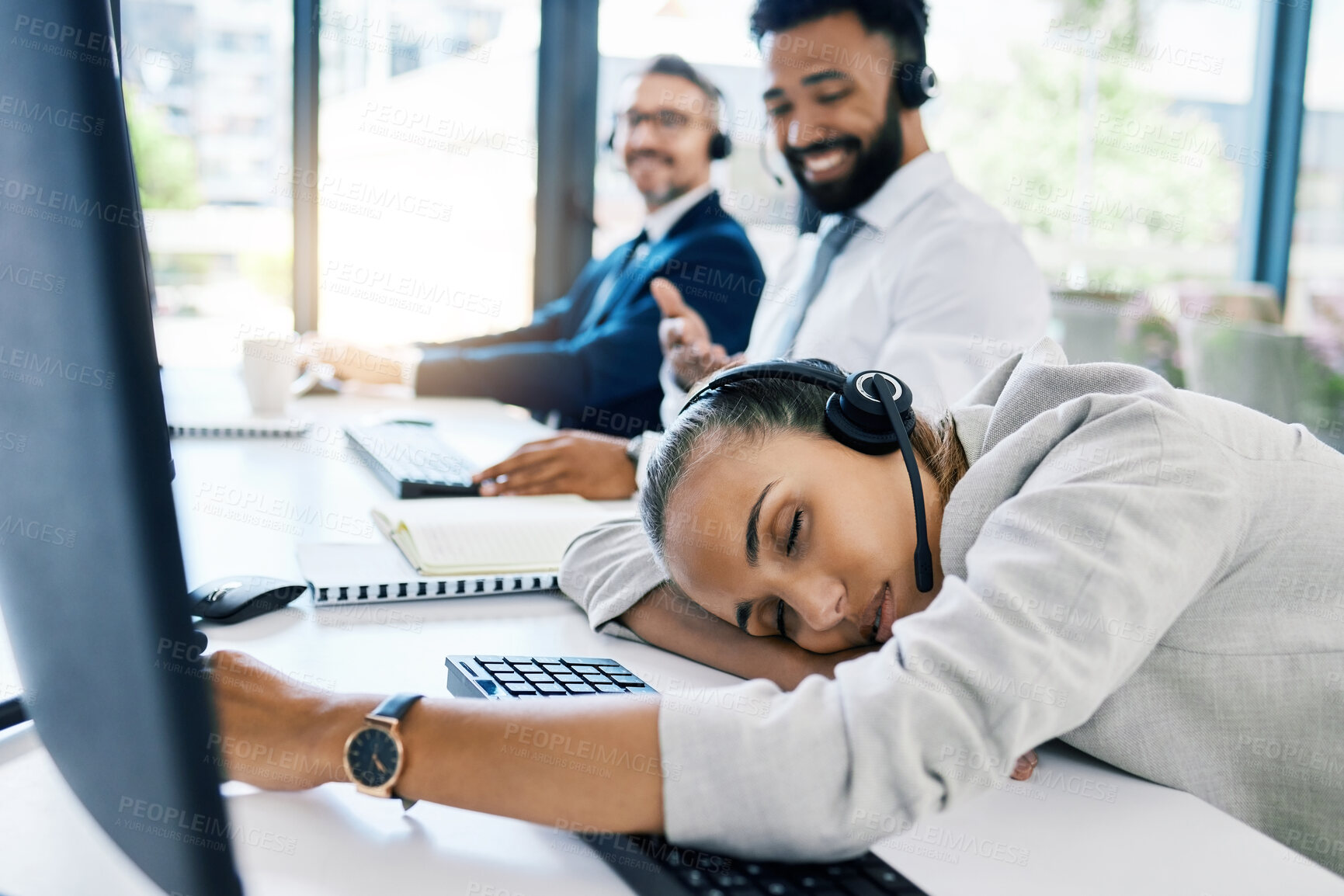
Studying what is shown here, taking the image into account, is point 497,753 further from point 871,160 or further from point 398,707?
point 871,160

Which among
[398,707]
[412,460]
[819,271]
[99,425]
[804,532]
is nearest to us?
[99,425]

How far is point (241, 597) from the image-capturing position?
40.4 inches

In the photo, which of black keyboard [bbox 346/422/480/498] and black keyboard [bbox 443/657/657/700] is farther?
black keyboard [bbox 346/422/480/498]

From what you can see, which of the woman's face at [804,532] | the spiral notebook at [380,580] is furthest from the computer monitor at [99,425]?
the spiral notebook at [380,580]

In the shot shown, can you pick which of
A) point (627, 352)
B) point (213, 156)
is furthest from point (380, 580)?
point (213, 156)

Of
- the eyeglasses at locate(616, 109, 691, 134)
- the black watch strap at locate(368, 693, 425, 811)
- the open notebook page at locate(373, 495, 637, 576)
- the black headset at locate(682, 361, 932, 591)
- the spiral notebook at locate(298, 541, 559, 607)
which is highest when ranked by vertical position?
the eyeglasses at locate(616, 109, 691, 134)

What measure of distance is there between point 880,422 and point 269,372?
1542 millimetres

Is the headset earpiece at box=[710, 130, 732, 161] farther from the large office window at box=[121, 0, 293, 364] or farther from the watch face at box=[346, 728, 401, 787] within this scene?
the watch face at box=[346, 728, 401, 787]

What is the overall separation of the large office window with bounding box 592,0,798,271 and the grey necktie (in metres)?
1.36

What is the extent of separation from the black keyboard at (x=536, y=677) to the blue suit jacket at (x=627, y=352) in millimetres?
1652

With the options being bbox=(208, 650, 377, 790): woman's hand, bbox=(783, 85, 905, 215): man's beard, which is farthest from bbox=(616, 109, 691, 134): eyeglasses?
bbox=(208, 650, 377, 790): woman's hand

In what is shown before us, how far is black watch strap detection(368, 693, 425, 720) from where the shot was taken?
0.70 m

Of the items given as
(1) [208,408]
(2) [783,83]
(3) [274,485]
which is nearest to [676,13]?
(2) [783,83]

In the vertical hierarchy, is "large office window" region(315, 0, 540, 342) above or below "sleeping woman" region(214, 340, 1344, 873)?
above
